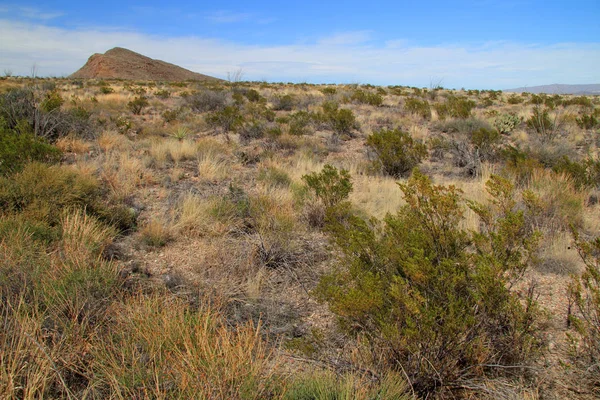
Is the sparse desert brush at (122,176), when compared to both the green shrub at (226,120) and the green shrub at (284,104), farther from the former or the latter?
the green shrub at (284,104)

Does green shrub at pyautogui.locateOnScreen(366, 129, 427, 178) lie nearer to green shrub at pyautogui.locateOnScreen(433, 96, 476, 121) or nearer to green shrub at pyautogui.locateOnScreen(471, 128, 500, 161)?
green shrub at pyautogui.locateOnScreen(471, 128, 500, 161)


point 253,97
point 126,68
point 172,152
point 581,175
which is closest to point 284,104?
A: point 253,97

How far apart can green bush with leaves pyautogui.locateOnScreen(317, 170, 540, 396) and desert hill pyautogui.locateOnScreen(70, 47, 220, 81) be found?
56989 mm

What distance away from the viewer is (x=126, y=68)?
55.8 metres

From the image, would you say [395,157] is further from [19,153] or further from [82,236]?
[19,153]

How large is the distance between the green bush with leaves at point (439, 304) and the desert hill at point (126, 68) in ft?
187

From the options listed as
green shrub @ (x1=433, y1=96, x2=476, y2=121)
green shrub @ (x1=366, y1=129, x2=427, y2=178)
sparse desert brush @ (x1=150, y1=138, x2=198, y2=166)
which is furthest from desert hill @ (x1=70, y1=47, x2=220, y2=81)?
green shrub @ (x1=366, y1=129, x2=427, y2=178)

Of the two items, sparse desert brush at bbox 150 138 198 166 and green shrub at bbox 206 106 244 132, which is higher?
green shrub at bbox 206 106 244 132

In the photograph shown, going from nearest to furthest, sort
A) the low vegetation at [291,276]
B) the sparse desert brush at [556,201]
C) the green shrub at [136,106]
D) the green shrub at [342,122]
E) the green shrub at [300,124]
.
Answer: the low vegetation at [291,276] → the sparse desert brush at [556,201] → the green shrub at [300,124] → the green shrub at [342,122] → the green shrub at [136,106]

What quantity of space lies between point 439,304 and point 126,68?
62.7 m

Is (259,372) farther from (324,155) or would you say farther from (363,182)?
(324,155)

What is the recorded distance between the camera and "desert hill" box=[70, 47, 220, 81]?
177ft

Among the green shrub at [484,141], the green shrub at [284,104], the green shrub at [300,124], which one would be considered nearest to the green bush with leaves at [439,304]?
the green shrub at [484,141]

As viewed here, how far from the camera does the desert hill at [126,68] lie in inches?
2126
